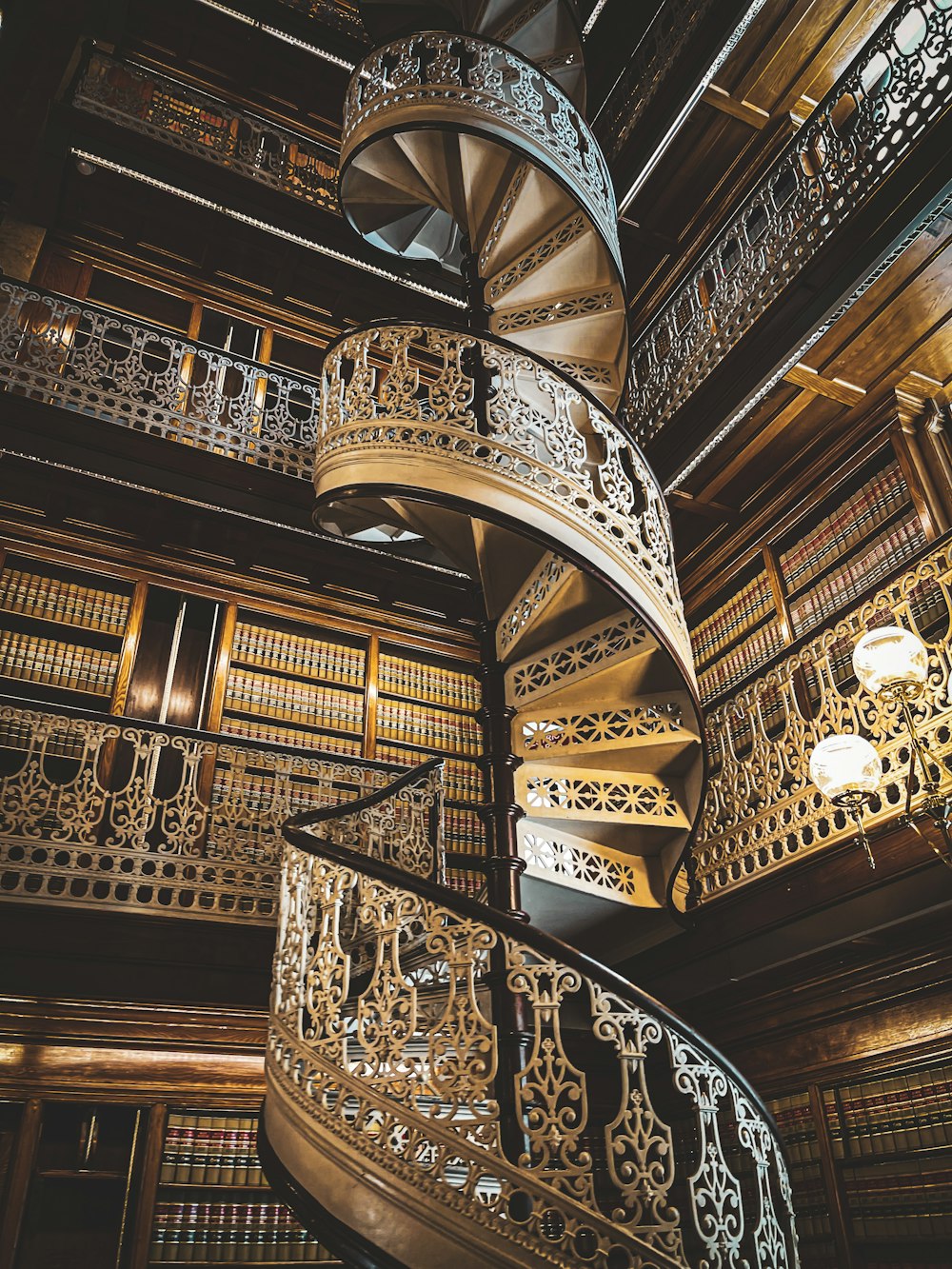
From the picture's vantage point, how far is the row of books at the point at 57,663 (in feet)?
16.0

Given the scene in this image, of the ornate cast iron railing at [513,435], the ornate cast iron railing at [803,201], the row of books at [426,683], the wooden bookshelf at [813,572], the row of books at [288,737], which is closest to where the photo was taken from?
the ornate cast iron railing at [513,435]

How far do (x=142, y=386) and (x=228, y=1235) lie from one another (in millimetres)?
4114

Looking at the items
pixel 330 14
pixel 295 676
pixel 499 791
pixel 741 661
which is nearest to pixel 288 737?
pixel 295 676

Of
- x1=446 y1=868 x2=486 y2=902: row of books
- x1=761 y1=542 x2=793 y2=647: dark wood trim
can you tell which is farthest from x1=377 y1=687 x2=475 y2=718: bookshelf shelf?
x1=761 y1=542 x2=793 y2=647: dark wood trim

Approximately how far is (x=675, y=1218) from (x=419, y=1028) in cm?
82

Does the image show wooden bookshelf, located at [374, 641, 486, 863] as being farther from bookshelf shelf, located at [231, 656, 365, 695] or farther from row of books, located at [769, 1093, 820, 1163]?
row of books, located at [769, 1093, 820, 1163]

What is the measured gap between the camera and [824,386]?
5.08 metres

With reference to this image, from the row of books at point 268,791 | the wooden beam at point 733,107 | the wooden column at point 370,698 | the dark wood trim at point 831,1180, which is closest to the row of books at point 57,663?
the row of books at point 268,791

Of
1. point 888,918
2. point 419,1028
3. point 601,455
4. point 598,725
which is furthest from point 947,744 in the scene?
point 419,1028

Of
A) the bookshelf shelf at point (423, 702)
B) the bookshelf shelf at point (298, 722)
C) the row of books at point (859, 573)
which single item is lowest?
the bookshelf shelf at point (298, 722)

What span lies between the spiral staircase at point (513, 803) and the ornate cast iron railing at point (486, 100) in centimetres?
2

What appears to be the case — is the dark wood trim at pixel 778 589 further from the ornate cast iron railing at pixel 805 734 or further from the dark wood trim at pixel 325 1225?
the dark wood trim at pixel 325 1225

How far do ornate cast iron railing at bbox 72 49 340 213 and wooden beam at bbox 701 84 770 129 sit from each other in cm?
249

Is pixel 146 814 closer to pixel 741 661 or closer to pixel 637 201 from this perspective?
pixel 741 661
